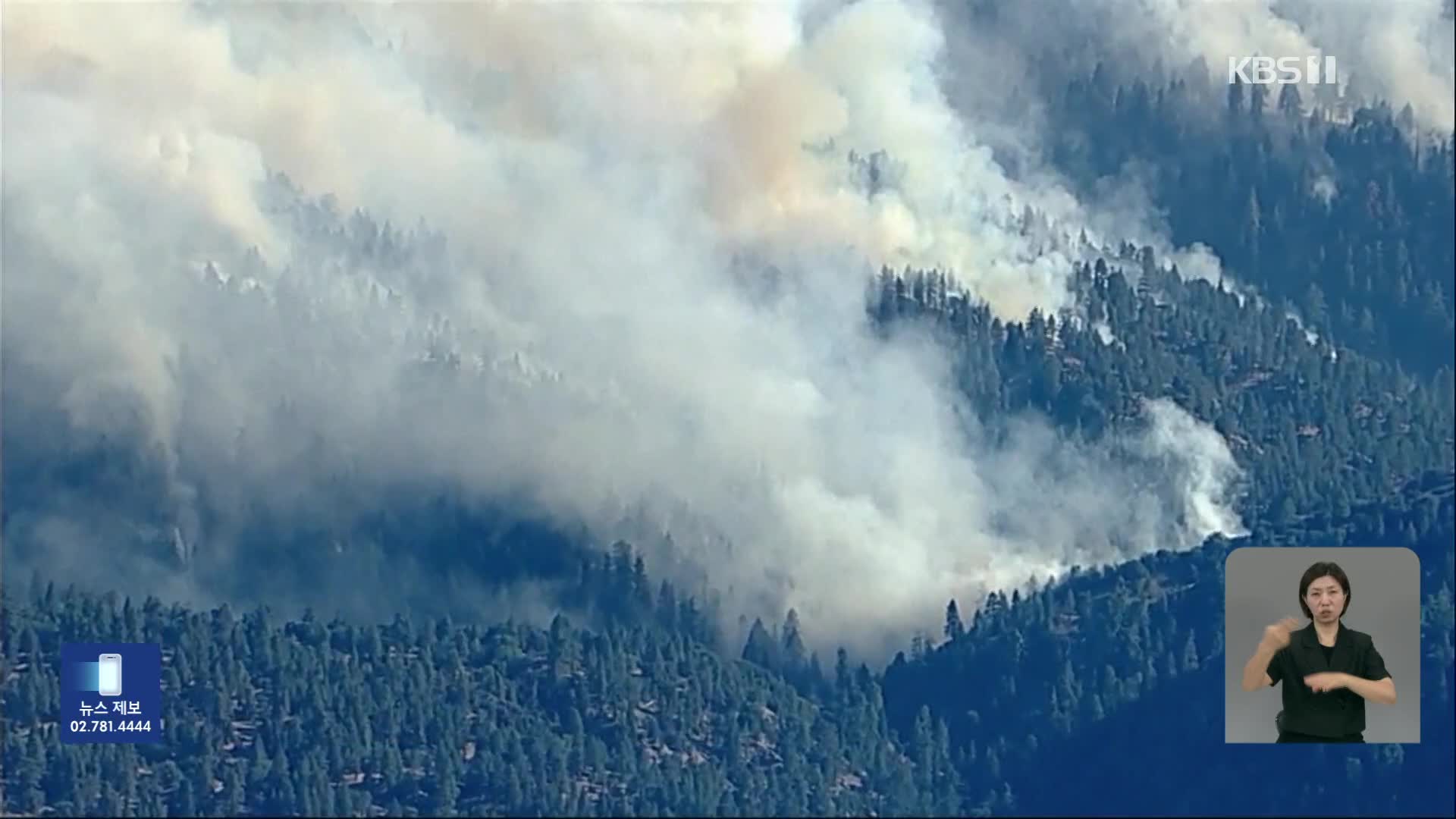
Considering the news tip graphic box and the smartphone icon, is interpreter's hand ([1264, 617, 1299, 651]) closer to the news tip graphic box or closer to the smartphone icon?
the news tip graphic box

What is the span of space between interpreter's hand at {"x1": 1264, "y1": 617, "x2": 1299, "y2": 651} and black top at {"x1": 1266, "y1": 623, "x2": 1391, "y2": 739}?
0.63ft

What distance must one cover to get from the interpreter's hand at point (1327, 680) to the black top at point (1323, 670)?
0.23ft

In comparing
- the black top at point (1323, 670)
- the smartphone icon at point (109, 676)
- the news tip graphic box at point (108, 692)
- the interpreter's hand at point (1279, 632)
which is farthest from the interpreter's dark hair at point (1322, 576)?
the smartphone icon at point (109, 676)

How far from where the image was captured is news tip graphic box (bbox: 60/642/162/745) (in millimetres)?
45219

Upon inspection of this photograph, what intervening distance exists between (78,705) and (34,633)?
2.94 metres

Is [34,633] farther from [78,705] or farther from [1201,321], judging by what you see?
[1201,321]

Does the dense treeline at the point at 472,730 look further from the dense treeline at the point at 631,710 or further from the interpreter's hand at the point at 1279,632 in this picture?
the interpreter's hand at the point at 1279,632

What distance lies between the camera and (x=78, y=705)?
4516cm

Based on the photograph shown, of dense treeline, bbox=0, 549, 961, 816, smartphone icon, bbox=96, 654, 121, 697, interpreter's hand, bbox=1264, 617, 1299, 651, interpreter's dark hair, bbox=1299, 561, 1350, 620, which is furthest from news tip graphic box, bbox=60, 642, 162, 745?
interpreter's dark hair, bbox=1299, 561, 1350, 620

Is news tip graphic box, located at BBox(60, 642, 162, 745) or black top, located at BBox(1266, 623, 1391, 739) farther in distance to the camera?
news tip graphic box, located at BBox(60, 642, 162, 745)

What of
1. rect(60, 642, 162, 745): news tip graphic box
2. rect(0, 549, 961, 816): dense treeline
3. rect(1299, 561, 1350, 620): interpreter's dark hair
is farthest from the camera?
rect(0, 549, 961, 816): dense treeline

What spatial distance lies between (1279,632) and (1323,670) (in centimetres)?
182

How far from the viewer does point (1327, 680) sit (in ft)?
127

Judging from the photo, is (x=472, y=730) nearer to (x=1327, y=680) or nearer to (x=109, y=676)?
(x=109, y=676)
